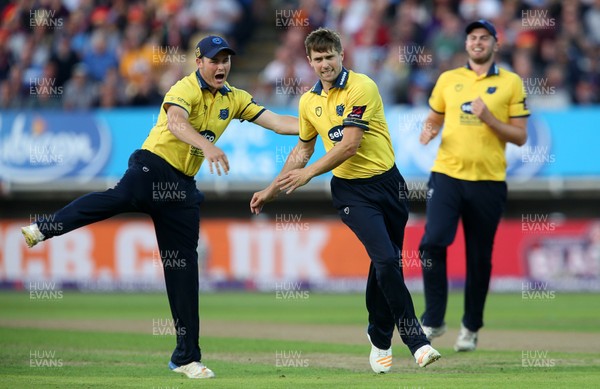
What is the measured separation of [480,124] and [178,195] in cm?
361

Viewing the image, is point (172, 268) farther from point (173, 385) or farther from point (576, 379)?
point (576, 379)

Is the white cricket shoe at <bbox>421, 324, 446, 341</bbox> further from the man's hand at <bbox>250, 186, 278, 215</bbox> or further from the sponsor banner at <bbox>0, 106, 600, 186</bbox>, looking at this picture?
the sponsor banner at <bbox>0, 106, 600, 186</bbox>

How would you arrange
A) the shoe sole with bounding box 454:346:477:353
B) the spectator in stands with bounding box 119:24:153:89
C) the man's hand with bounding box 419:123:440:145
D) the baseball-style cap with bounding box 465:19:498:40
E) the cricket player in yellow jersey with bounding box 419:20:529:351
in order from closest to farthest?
the baseball-style cap with bounding box 465:19:498:40
the cricket player in yellow jersey with bounding box 419:20:529:351
the shoe sole with bounding box 454:346:477:353
the man's hand with bounding box 419:123:440:145
the spectator in stands with bounding box 119:24:153:89

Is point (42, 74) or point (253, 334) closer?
point (253, 334)

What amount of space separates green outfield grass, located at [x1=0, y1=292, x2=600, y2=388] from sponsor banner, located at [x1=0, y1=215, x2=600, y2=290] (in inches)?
97.1

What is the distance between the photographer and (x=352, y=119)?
893 cm

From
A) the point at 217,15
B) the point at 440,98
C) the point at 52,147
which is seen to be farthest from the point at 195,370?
the point at 217,15

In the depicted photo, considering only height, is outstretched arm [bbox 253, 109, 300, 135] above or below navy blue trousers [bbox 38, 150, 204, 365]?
above

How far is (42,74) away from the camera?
25203 mm

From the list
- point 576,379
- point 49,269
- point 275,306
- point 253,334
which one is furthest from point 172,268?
point 49,269


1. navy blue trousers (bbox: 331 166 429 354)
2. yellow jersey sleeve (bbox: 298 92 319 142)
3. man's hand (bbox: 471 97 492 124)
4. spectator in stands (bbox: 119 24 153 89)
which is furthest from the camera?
spectator in stands (bbox: 119 24 153 89)

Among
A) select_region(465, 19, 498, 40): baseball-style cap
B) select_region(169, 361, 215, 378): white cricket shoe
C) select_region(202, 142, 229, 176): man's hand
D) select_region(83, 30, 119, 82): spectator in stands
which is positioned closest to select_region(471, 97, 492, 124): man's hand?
select_region(465, 19, 498, 40): baseball-style cap

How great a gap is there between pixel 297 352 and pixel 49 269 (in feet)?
43.0

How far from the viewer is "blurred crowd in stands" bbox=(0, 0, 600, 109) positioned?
22531 mm
